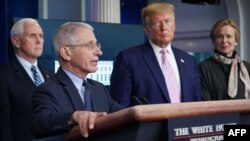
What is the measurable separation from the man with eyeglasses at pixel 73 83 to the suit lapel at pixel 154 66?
67 centimetres

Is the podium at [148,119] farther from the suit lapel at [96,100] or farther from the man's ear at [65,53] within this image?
the man's ear at [65,53]

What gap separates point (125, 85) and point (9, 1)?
287 centimetres

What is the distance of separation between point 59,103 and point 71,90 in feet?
0.33

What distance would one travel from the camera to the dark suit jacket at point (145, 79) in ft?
9.28

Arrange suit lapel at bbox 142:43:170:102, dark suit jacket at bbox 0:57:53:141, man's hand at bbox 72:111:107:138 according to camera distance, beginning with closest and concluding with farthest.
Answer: man's hand at bbox 72:111:107:138 < suit lapel at bbox 142:43:170:102 < dark suit jacket at bbox 0:57:53:141

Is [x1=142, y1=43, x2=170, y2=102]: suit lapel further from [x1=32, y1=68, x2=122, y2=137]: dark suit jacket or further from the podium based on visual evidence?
the podium

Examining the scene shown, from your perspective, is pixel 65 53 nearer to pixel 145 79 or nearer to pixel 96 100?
pixel 96 100

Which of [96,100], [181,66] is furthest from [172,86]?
[96,100]

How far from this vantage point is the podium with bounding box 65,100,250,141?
130cm

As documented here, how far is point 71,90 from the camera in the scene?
6.66ft

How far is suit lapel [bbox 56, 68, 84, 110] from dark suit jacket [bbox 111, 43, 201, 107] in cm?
74

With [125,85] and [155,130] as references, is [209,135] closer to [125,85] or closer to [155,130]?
[155,130]

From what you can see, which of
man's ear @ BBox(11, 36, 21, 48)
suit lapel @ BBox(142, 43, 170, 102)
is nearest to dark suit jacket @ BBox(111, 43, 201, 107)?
suit lapel @ BBox(142, 43, 170, 102)

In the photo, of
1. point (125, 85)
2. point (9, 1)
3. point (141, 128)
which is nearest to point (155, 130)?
point (141, 128)
